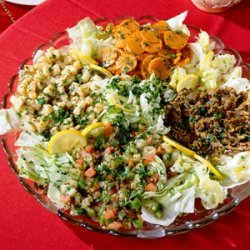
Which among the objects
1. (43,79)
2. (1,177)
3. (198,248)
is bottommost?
(198,248)

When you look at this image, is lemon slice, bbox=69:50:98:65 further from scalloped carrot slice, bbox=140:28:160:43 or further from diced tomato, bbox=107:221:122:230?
diced tomato, bbox=107:221:122:230

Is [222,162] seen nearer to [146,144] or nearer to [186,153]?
[186,153]

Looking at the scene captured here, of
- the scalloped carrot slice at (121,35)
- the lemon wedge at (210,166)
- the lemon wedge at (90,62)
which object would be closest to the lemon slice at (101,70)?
the lemon wedge at (90,62)

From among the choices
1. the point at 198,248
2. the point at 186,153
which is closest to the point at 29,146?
the point at 186,153

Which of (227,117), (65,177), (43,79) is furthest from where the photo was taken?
(43,79)

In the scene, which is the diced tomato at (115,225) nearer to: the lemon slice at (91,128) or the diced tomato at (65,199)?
the diced tomato at (65,199)

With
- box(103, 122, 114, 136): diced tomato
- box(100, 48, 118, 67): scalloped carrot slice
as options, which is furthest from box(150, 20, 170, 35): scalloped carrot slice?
box(103, 122, 114, 136): diced tomato
